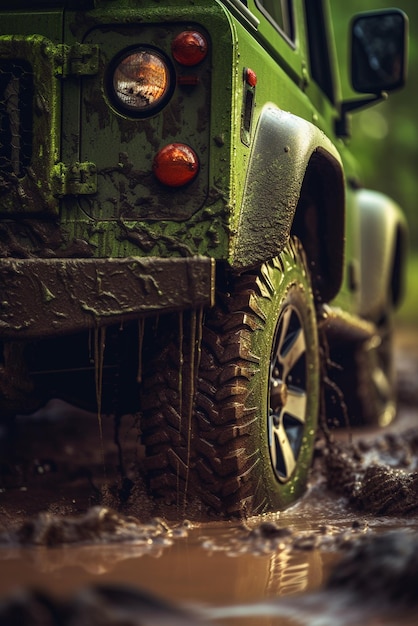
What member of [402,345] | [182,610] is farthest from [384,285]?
[402,345]

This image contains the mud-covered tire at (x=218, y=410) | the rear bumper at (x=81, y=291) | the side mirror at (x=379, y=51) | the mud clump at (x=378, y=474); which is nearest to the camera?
the rear bumper at (x=81, y=291)

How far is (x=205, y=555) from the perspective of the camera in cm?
247

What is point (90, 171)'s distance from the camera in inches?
113

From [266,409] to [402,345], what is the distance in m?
9.22

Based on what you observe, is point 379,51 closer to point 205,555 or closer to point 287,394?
point 287,394

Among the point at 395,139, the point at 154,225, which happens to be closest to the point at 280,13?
the point at 154,225

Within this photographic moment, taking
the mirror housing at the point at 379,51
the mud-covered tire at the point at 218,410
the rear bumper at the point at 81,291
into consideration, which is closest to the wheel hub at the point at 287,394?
the mud-covered tire at the point at 218,410

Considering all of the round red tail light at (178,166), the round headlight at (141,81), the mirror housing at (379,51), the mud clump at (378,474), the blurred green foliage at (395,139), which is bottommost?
the mud clump at (378,474)

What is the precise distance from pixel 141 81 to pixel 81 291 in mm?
634

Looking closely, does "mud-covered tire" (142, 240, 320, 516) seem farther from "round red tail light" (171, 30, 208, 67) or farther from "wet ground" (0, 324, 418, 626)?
"round red tail light" (171, 30, 208, 67)

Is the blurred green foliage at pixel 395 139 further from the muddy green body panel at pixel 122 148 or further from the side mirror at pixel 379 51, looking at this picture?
the muddy green body panel at pixel 122 148

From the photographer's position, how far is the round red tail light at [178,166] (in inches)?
110

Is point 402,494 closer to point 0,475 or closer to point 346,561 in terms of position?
point 346,561

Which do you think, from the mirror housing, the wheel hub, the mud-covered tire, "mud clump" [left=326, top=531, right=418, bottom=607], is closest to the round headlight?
the mud-covered tire
